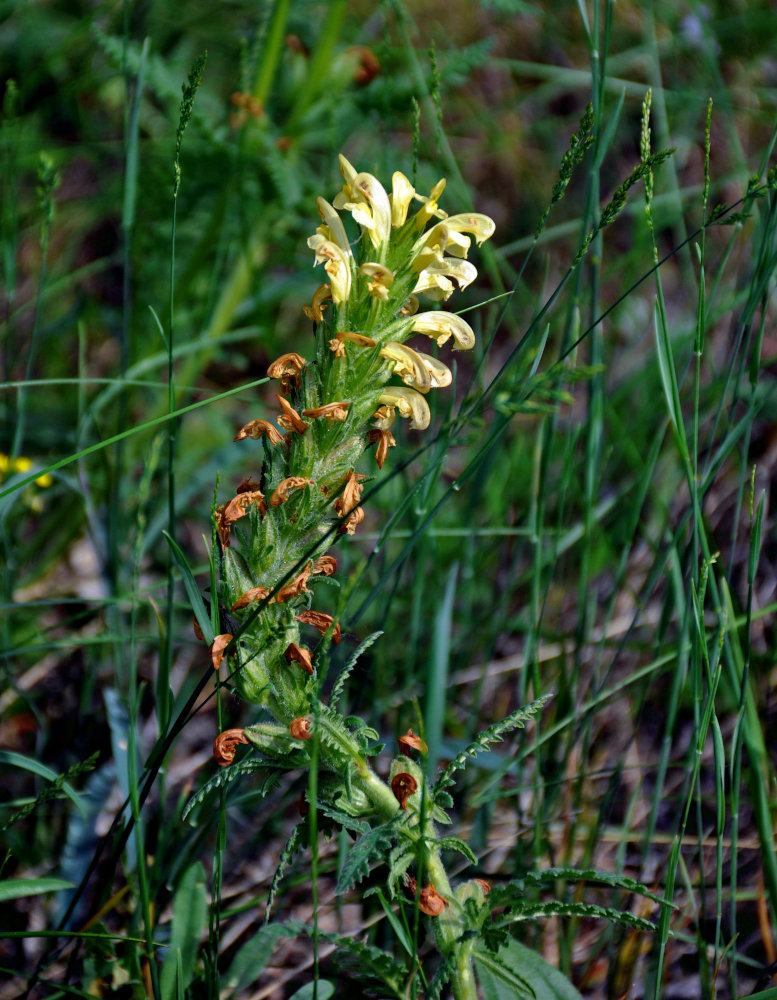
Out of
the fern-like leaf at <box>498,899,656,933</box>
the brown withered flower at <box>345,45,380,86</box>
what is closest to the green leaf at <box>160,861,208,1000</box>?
the fern-like leaf at <box>498,899,656,933</box>

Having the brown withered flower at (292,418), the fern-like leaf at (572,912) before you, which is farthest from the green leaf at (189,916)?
the brown withered flower at (292,418)

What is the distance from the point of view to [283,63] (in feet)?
10.0

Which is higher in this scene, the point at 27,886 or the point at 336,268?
the point at 336,268

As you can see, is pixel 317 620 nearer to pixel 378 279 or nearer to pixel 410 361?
pixel 410 361

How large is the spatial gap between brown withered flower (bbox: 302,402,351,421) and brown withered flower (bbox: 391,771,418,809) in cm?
58

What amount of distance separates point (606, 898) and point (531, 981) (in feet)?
2.00

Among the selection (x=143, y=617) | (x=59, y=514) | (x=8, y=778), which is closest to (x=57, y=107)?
(x=59, y=514)

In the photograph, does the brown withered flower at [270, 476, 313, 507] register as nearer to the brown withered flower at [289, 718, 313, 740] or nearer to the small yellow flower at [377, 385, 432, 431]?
the small yellow flower at [377, 385, 432, 431]

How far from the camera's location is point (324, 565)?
140cm

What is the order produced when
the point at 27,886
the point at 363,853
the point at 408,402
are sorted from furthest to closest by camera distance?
the point at 27,886, the point at 408,402, the point at 363,853

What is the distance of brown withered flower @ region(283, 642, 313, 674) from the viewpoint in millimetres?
1257

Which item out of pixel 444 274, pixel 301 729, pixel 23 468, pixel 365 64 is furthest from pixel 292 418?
pixel 365 64

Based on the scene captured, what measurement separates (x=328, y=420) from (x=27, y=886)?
1.03 meters

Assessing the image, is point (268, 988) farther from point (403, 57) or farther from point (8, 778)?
point (403, 57)
